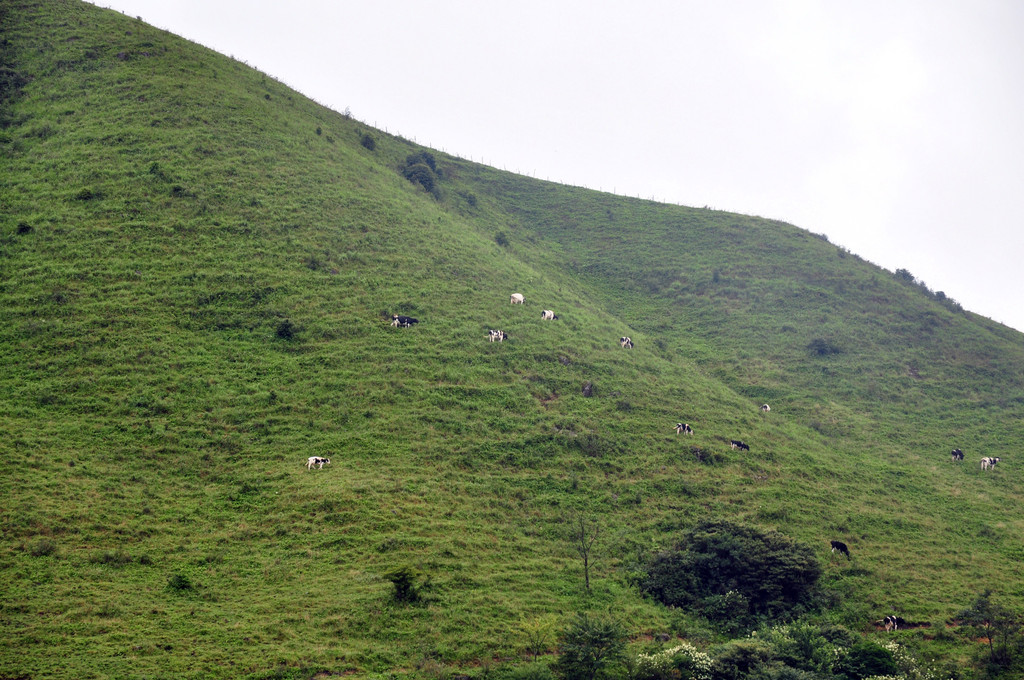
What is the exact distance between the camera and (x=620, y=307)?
61.1 meters

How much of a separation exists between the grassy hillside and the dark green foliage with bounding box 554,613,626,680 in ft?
7.26

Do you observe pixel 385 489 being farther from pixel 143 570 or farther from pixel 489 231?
pixel 489 231

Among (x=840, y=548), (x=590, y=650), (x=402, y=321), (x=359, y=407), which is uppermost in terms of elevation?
(x=402, y=321)

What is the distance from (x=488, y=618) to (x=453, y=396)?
48.6 ft

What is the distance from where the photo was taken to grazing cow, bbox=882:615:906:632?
25.1 m

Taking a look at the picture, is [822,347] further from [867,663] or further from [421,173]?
[421,173]

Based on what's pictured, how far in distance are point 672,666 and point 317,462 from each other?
16823mm

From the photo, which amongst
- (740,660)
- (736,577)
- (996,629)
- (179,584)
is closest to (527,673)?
(740,660)

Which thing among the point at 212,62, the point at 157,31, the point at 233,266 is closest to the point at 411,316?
the point at 233,266

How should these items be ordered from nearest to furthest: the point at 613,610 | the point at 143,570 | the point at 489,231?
the point at 143,570 < the point at 613,610 < the point at 489,231

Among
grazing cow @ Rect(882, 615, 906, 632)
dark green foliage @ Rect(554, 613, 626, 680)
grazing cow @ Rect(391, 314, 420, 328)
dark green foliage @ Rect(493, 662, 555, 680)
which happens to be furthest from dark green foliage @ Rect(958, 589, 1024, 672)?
grazing cow @ Rect(391, 314, 420, 328)

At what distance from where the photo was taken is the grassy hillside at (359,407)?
22.5 meters

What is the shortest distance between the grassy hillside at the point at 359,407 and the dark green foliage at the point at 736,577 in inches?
50.3

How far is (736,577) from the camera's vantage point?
26484mm
